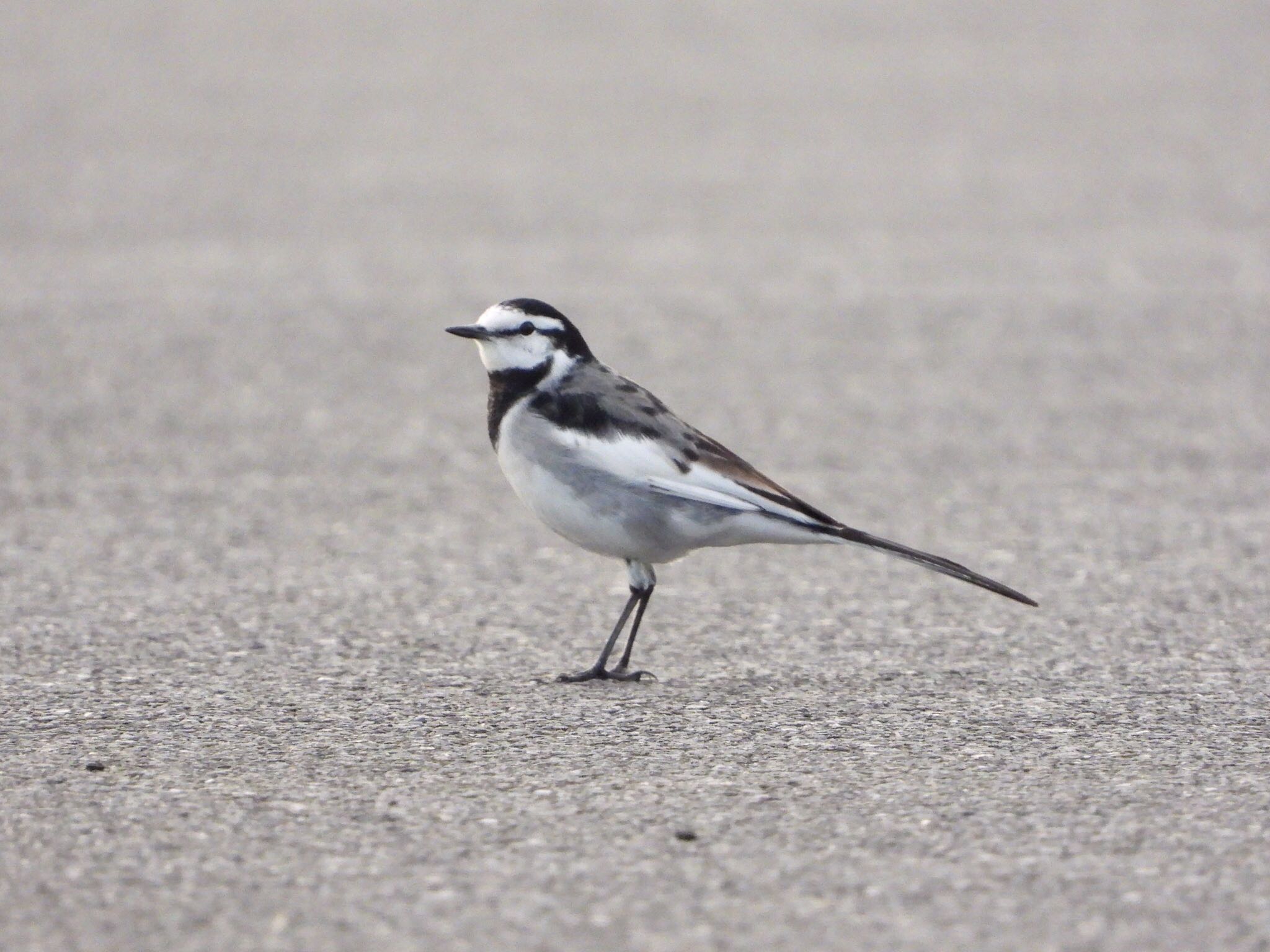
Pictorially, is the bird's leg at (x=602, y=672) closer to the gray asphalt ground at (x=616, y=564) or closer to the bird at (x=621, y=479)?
the bird at (x=621, y=479)

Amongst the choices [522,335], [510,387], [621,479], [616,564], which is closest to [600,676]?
[621,479]

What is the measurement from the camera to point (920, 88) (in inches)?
704

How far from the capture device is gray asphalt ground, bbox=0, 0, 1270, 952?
4285 millimetres

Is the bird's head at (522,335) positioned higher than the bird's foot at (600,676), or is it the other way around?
the bird's head at (522,335)

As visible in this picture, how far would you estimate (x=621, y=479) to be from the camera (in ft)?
19.1

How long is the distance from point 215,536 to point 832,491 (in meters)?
2.70

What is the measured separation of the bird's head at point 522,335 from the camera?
6.09 metres

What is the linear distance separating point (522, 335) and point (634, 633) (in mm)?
1041

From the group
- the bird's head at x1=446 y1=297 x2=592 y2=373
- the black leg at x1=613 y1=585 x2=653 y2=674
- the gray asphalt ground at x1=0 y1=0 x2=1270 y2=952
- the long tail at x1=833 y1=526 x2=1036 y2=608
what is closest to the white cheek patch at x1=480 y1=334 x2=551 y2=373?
the bird's head at x1=446 y1=297 x2=592 y2=373

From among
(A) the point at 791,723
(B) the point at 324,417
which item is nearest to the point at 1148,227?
(B) the point at 324,417

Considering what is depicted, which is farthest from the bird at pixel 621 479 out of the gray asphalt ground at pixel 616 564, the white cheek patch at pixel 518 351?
the gray asphalt ground at pixel 616 564

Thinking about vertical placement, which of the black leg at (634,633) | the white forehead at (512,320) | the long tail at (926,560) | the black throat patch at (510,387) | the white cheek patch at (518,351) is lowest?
the black leg at (634,633)

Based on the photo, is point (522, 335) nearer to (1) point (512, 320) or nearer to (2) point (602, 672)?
(1) point (512, 320)

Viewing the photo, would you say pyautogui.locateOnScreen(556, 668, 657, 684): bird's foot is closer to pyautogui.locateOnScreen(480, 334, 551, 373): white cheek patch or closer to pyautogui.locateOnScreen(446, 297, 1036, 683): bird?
pyautogui.locateOnScreen(446, 297, 1036, 683): bird
